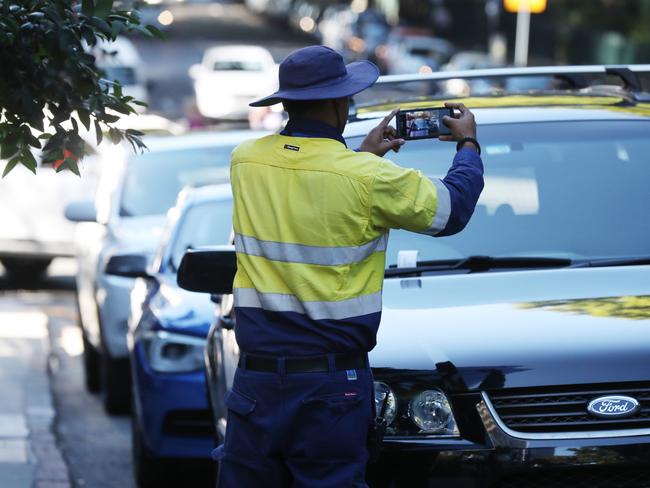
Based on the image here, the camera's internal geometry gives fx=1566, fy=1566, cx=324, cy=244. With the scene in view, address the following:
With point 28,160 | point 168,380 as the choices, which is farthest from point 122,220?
point 28,160

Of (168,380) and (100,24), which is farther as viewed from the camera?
(168,380)

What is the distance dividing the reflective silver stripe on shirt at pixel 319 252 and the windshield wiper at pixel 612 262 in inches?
48.0

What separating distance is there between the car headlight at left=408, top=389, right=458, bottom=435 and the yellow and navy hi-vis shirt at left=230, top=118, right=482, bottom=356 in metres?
0.35

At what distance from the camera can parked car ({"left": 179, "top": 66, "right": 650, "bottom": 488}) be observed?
174 inches

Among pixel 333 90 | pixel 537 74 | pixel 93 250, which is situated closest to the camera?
pixel 333 90

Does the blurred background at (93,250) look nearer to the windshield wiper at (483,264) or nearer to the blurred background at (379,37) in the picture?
the windshield wiper at (483,264)

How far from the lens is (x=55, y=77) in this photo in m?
5.32

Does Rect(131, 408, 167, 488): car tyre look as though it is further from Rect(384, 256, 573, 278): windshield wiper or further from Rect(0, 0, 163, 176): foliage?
Rect(384, 256, 573, 278): windshield wiper

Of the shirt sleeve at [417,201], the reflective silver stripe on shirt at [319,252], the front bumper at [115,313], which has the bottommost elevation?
the front bumper at [115,313]

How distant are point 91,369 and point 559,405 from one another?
22.1ft

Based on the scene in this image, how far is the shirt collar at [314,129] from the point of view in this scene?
4.29 meters

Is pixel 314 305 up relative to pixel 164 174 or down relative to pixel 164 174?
up

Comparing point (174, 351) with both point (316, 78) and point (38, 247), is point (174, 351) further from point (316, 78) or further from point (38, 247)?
point (38, 247)

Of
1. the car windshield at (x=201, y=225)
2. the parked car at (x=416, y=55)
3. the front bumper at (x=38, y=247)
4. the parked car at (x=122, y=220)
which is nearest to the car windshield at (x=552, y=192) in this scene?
the car windshield at (x=201, y=225)
